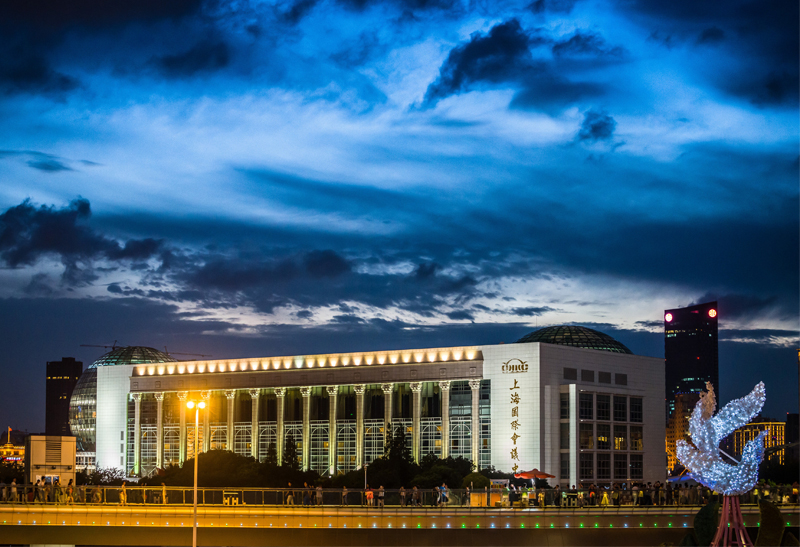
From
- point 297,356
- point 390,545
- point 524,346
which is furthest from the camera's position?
point 297,356

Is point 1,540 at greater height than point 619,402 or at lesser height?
lesser

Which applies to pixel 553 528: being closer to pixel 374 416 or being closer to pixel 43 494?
pixel 43 494

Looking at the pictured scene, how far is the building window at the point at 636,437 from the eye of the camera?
428ft

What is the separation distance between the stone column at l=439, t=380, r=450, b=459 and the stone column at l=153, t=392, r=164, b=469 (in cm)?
4969

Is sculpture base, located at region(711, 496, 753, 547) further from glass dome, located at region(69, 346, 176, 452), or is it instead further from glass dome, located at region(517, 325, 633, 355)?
glass dome, located at region(69, 346, 176, 452)

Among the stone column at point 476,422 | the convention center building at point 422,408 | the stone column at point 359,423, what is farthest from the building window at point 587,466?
the stone column at point 359,423

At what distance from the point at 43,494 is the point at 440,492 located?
27418 mm

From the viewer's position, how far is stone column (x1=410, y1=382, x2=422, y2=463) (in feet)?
430

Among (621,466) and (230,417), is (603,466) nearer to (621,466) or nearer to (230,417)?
(621,466)

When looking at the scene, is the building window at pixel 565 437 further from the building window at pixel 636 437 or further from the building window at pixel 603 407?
the building window at pixel 636 437

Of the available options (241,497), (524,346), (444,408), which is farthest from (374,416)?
(241,497)

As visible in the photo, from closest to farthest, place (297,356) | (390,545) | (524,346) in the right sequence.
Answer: (390,545) → (524,346) → (297,356)

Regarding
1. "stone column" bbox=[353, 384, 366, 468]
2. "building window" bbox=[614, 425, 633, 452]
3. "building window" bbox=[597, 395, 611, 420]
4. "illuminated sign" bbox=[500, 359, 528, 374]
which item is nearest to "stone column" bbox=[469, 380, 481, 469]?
"illuminated sign" bbox=[500, 359, 528, 374]

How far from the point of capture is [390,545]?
220ft
